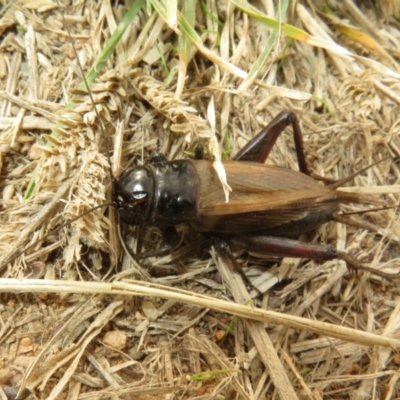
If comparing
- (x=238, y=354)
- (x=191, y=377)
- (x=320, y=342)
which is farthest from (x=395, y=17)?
(x=191, y=377)

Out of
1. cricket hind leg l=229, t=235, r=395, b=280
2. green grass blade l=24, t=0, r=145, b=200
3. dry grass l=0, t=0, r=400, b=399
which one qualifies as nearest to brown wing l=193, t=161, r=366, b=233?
cricket hind leg l=229, t=235, r=395, b=280

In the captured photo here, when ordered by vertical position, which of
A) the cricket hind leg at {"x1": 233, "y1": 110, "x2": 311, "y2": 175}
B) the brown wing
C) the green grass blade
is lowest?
the brown wing

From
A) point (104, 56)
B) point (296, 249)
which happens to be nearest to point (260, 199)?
point (296, 249)

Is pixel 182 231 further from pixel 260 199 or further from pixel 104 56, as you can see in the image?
pixel 104 56

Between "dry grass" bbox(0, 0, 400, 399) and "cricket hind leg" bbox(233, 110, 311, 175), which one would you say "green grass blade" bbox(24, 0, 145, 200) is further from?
"cricket hind leg" bbox(233, 110, 311, 175)

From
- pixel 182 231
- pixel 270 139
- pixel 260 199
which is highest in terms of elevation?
pixel 270 139

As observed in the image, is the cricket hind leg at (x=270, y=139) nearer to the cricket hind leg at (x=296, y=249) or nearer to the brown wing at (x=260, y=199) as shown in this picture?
the brown wing at (x=260, y=199)

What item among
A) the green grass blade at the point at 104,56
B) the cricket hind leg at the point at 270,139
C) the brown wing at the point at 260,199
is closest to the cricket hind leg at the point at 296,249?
the brown wing at the point at 260,199
